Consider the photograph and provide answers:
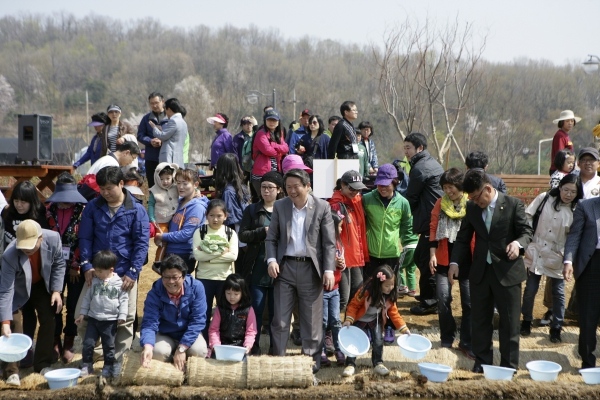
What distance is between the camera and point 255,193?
9.53 meters

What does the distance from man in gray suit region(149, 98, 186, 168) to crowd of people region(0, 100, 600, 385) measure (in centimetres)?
215

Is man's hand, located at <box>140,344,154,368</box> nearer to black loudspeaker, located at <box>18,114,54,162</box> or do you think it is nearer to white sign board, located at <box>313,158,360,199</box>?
white sign board, located at <box>313,158,360,199</box>

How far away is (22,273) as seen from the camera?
5.57m

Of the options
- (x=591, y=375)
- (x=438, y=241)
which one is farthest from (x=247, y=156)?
(x=591, y=375)

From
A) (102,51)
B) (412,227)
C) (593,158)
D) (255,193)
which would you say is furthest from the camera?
(102,51)

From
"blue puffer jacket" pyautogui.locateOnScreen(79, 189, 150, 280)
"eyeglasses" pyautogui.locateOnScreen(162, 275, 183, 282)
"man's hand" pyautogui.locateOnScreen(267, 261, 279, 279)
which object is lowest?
"eyeglasses" pyautogui.locateOnScreen(162, 275, 183, 282)

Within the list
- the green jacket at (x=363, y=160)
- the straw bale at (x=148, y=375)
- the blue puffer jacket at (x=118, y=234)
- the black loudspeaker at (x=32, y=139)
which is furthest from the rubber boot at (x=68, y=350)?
the green jacket at (x=363, y=160)

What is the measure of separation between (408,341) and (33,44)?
3481 inches

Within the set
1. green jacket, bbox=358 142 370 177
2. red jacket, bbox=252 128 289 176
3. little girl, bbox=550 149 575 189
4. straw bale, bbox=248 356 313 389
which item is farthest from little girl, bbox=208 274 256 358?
green jacket, bbox=358 142 370 177

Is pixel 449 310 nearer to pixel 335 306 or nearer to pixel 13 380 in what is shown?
pixel 335 306

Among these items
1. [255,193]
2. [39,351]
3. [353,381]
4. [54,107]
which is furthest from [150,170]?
[54,107]

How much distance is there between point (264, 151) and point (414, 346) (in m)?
3.99

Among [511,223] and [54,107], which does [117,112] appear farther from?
[54,107]

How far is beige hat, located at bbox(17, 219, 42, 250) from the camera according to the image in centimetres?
539
